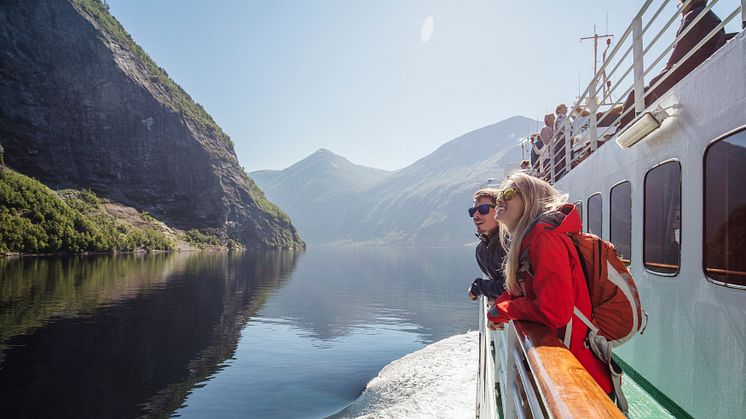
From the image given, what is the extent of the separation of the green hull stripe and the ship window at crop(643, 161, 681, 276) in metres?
1.29

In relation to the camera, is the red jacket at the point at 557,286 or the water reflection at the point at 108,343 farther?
the water reflection at the point at 108,343

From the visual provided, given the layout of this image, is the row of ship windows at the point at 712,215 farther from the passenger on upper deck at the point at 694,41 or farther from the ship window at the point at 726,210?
the passenger on upper deck at the point at 694,41

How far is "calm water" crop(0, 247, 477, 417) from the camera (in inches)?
554

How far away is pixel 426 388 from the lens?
12.6 metres

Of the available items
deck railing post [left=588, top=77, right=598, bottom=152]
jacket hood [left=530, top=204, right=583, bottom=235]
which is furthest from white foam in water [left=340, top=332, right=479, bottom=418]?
jacket hood [left=530, top=204, right=583, bottom=235]

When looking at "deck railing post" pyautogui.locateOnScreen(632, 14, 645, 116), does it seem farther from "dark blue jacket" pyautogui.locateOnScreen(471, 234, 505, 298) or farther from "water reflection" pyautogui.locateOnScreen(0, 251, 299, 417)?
"water reflection" pyautogui.locateOnScreen(0, 251, 299, 417)

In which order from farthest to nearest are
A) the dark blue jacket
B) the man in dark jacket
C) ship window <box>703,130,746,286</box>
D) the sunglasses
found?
1. the man in dark jacket
2. the dark blue jacket
3. ship window <box>703,130,746,286</box>
4. the sunglasses

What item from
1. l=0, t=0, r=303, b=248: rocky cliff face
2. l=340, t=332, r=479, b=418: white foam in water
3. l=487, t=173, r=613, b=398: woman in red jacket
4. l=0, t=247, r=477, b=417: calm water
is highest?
Result: l=0, t=0, r=303, b=248: rocky cliff face

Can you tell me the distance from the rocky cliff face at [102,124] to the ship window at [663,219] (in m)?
132

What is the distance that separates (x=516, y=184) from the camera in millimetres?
2885

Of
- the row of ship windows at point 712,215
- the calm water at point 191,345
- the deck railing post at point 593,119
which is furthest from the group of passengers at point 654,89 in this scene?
the calm water at point 191,345

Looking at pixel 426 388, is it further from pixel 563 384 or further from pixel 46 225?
pixel 46 225

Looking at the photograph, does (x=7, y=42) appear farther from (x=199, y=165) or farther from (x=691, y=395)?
(x=691, y=395)

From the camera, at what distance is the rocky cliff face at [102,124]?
112188 millimetres
